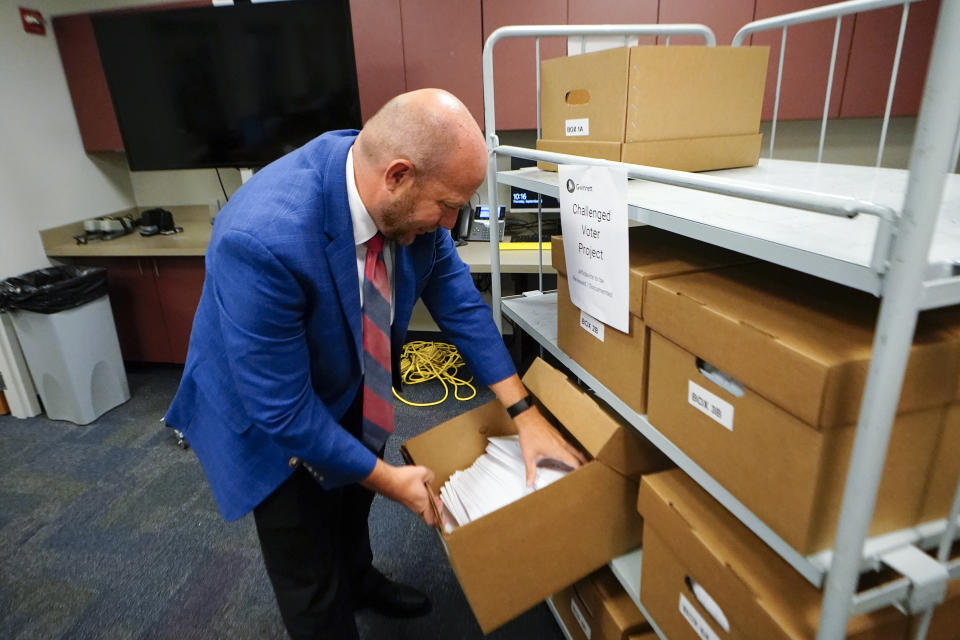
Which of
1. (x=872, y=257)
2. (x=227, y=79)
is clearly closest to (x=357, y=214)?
(x=872, y=257)

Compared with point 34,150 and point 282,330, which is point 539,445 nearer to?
point 282,330

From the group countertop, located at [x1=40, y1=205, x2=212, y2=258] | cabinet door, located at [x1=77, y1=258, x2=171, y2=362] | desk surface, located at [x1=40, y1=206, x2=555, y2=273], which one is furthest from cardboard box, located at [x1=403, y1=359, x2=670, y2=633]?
cabinet door, located at [x1=77, y1=258, x2=171, y2=362]

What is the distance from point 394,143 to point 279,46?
6.51ft

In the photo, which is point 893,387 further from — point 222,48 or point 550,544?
point 222,48

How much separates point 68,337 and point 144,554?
1242 mm

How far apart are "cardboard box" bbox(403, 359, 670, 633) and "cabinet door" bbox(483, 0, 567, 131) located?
1771 millimetres

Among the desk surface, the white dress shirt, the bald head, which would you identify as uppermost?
the bald head

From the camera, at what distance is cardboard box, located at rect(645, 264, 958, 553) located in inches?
22.2

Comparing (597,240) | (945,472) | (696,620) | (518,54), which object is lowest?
(696,620)

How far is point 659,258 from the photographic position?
95 centimetres

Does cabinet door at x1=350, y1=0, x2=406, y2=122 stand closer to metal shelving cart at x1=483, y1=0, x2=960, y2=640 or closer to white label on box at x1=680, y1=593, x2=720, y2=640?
metal shelving cart at x1=483, y1=0, x2=960, y2=640

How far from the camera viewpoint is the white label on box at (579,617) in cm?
127

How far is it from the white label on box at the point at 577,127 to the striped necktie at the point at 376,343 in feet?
1.53

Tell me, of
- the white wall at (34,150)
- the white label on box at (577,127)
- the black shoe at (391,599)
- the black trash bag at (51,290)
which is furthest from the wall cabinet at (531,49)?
the black shoe at (391,599)
